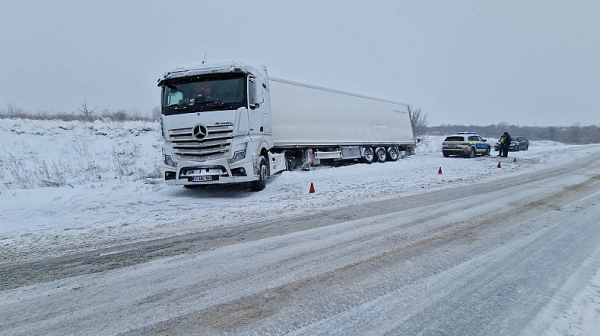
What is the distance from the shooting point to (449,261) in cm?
337

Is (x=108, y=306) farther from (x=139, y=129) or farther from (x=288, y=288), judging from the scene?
(x=139, y=129)

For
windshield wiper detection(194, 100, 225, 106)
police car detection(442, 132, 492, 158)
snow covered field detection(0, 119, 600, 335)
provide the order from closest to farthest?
snow covered field detection(0, 119, 600, 335)
windshield wiper detection(194, 100, 225, 106)
police car detection(442, 132, 492, 158)

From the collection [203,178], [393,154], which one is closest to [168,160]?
[203,178]

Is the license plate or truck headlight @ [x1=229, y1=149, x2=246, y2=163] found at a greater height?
truck headlight @ [x1=229, y1=149, x2=246, y2=163]

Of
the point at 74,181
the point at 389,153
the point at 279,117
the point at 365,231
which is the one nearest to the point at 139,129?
the point at 74,181

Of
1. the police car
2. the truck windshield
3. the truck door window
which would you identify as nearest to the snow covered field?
the truck windshield

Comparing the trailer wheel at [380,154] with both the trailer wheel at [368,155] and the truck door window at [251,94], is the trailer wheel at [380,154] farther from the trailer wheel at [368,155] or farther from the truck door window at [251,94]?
the truck door window at [251,94]

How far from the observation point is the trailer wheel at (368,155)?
661 inches

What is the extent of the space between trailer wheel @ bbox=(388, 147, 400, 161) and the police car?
16.0ft

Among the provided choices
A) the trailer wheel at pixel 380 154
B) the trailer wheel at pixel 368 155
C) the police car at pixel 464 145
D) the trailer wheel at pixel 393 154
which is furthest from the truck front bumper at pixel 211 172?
the police car at pixel 464 145

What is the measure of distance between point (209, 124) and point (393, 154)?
14.9m

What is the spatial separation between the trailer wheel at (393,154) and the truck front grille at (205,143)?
14124 millimetres

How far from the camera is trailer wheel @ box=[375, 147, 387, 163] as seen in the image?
18.1m

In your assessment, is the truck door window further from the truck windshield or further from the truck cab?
the truck windshield
